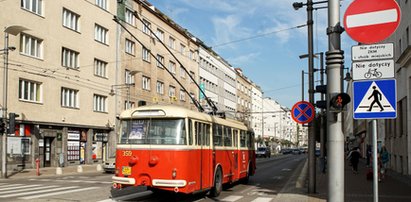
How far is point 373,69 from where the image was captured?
6.11 m

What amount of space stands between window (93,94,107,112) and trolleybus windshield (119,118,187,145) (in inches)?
1074

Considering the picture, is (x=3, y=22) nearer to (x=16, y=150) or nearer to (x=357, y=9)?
(x=16, y=150)

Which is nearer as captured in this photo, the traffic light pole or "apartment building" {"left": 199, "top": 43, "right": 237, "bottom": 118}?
the traffic light pole

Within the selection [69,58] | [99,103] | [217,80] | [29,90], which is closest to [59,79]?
[69,58]

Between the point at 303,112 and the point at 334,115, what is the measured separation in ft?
26.6

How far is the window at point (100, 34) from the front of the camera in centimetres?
3983

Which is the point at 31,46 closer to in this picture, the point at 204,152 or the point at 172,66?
the point at 204,152

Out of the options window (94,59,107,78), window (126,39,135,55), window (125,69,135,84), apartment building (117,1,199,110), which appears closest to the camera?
window (94,59,107,78)

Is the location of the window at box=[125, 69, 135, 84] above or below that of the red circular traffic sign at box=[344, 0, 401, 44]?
above

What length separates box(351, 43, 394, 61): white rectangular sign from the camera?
6.00 m

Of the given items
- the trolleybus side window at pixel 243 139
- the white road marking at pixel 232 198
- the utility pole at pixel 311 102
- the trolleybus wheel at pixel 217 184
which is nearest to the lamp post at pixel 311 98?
the utility pole at pixel 311 102

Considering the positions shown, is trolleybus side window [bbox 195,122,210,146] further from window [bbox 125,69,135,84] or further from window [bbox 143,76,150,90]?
window [bbox 143,76,150,90]

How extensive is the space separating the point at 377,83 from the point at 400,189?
12.6 meters

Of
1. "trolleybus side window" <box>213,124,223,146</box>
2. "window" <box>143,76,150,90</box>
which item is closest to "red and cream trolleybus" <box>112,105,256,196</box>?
"trolleybus side window" <box>213,124,223,146</box>
